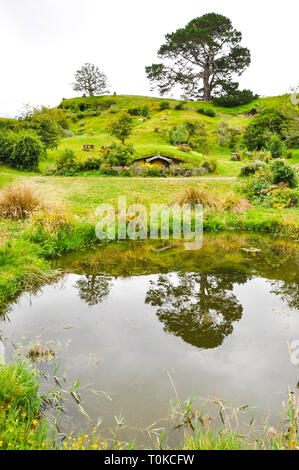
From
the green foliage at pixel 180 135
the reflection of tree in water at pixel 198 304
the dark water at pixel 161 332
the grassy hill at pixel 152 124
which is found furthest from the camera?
the green foliage at pixel 180 135

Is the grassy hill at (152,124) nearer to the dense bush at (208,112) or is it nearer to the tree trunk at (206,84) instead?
the dense bush at (208,112)

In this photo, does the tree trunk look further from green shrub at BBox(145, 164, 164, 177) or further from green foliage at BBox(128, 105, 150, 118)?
green shrub at BBox(145, 164, 164, 177)

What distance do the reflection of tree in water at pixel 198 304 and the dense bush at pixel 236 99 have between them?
2381 inches

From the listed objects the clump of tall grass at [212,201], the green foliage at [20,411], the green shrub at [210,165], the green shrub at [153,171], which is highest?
the green shrub at [210,165]

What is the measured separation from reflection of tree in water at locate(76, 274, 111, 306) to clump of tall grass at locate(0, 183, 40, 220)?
4.72 meters

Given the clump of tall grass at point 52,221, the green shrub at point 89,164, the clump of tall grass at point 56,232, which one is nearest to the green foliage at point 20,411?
the clump of tall grass at point 56,232

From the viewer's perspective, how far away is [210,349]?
4.68 metres

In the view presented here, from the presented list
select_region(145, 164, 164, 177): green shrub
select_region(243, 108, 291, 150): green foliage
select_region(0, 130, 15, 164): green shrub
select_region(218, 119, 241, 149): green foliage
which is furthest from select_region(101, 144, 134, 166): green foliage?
select_region(218, 119, 241, 149): green foliage

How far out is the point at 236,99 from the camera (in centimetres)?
5925

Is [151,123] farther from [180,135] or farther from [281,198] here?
[281,198]

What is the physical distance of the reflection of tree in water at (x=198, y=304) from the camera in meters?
5.12

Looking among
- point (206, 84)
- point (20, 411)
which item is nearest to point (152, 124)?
point (206, 84)

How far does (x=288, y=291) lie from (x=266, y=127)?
31254 mm

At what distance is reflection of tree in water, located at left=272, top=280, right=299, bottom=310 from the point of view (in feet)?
20.5
